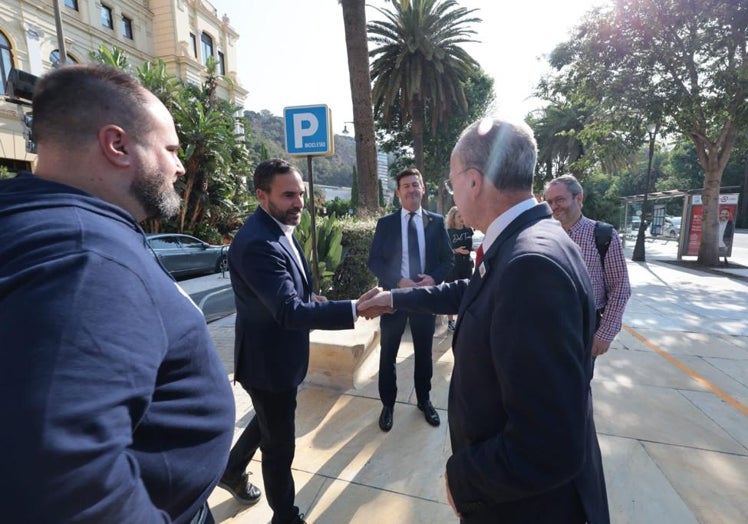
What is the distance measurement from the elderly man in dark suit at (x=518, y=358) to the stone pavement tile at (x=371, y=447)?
4.31ft

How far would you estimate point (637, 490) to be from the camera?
237cm

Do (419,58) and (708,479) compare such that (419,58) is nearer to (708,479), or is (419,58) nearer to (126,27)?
(708,479)

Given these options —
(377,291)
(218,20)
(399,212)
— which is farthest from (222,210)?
(218,20)

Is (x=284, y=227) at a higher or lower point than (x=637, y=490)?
higher

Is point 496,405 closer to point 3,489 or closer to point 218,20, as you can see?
point 3,489

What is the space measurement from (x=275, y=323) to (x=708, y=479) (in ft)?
9.97

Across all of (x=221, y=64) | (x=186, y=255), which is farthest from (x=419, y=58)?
(x=221, y=64)

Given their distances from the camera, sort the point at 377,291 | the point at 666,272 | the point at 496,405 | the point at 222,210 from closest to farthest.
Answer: the point at 496,405, the point at 377,291, the point at 666,272, the point at 222,210

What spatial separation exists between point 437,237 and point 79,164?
9.87 ft

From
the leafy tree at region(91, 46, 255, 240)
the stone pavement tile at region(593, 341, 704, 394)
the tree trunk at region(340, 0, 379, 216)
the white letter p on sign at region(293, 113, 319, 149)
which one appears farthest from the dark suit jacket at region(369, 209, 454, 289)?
the leafy tree at region(91, 46, 255, 240)

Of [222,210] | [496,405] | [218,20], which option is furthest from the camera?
[218,20]

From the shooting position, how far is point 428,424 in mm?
3156

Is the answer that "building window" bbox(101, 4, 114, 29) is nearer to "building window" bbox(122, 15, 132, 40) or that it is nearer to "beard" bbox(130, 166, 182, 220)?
"building window" bbox(122, 15, 132, 40)

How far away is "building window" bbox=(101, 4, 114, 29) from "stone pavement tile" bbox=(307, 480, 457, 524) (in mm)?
30992
